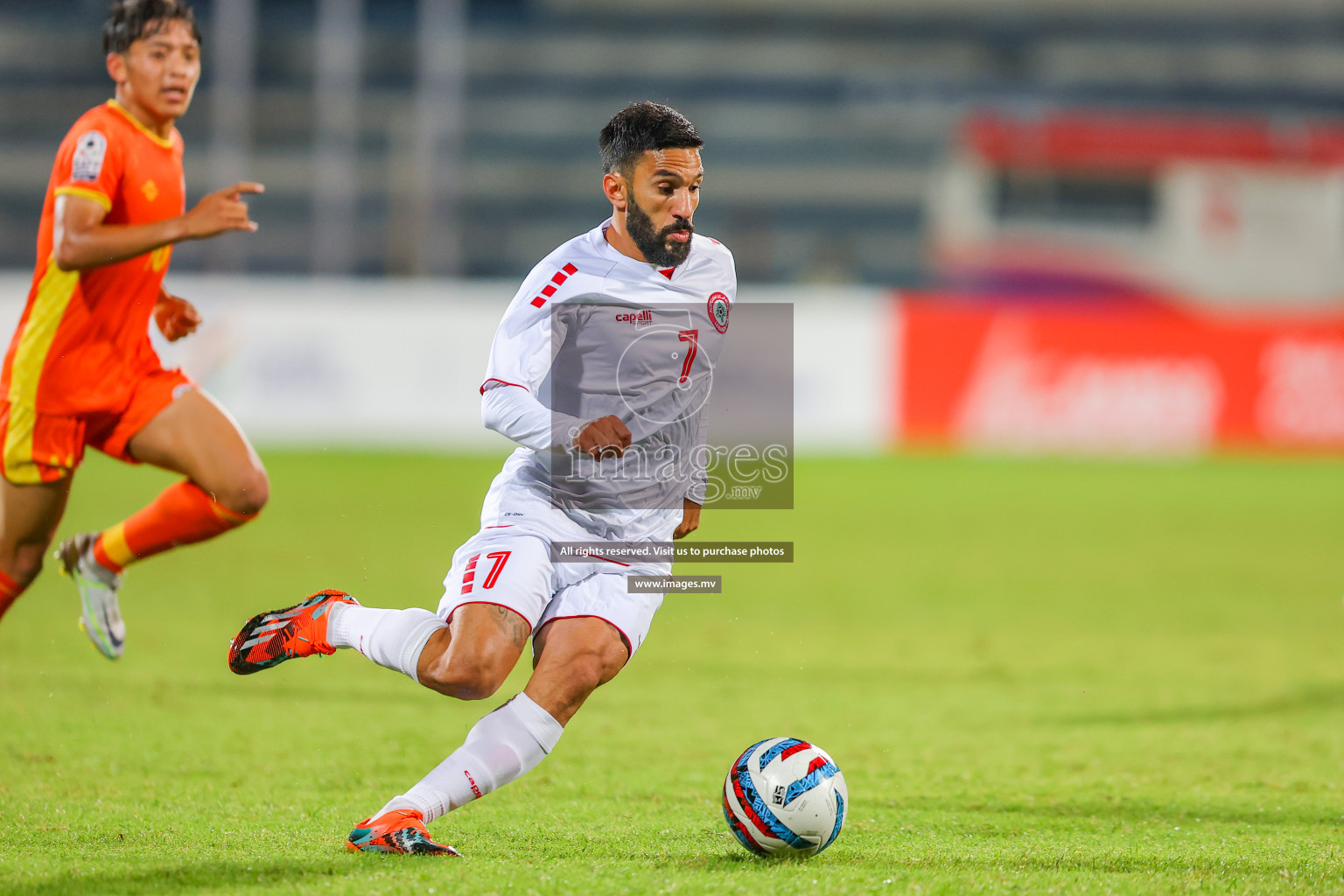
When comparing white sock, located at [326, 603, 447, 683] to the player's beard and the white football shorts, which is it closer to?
the white football shorts

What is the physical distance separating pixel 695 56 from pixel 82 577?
26.2 metres

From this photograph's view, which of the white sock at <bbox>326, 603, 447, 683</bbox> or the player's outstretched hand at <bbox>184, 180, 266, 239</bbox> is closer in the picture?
the white sock at <bbox>326, 603, 447, 683</bbox>

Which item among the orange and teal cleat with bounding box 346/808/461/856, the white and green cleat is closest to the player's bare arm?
the white and green cleat

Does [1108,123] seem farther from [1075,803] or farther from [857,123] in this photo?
[1075,803]

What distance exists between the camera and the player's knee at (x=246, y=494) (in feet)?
16.5

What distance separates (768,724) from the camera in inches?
232

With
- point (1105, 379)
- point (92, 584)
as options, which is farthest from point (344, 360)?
point (92, 584)

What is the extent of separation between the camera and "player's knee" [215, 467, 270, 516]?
5.04 metres

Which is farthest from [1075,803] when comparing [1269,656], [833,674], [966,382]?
[966,382]

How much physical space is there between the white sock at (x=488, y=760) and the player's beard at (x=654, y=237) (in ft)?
4.28

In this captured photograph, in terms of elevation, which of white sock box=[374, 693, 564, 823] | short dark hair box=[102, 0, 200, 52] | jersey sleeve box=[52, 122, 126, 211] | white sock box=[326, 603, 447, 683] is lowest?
white sock box=[374, 693, 564, 823]

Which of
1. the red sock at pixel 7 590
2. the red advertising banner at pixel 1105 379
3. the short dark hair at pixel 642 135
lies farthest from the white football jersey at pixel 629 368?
the red advertising banner at pixel 1105 379

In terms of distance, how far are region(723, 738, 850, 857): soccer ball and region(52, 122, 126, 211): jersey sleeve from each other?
8.45 ft

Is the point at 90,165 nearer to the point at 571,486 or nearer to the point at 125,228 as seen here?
the point at 125,228
